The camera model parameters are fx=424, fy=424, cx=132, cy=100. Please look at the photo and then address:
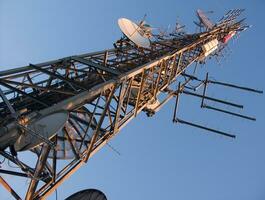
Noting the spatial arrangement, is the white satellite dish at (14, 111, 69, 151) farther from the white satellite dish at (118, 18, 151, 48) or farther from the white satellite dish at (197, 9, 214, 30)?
the white satellite dish at (197, 9, 214, 30)

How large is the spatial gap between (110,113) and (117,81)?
1670mm

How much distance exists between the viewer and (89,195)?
982 centimetres

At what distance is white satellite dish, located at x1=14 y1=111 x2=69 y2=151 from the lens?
8586 millimetres

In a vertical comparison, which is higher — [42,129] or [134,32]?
[134,32]

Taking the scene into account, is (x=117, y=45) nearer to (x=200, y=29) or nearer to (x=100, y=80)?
(x=100, y=80)

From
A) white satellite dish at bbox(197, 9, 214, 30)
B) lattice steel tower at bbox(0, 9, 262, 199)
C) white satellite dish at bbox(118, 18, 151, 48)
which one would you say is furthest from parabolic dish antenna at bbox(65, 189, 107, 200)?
white satellite dish at bbox(197, 9, 214, 30)

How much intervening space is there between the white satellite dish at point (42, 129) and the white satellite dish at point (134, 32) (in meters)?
8.51

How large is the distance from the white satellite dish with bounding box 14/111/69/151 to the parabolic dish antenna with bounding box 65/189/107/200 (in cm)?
160

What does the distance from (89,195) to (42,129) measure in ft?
6.60

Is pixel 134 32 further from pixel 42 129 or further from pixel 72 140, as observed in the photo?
pixel 42 129

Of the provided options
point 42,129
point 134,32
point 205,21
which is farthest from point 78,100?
point 205,21

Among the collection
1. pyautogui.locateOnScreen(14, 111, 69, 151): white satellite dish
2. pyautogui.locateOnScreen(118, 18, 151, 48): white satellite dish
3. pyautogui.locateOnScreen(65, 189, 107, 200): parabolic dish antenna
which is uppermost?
pyautogui.locateOnScreen(118, 18, 151, 48): white satellite dish

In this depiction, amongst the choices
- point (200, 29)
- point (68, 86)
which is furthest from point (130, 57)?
point (200, 29)

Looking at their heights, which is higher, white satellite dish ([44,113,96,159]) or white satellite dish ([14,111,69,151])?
white satellite dish ([14,111,69,151])
